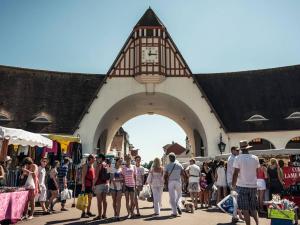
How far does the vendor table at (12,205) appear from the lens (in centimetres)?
901

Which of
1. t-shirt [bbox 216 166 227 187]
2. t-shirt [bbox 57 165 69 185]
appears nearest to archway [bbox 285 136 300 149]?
t-shirt [bbox 216 166 227 187]

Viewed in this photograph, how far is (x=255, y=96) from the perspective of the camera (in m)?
27.7

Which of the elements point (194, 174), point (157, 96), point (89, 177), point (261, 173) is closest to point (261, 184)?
point (261, 173)

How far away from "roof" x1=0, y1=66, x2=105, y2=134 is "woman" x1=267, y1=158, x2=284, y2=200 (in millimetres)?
16032

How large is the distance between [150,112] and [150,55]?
852cm

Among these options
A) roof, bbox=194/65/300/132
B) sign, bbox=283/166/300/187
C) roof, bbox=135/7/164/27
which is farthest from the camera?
roof, bbox=135/7/164/27

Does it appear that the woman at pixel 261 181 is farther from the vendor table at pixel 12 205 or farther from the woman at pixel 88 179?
the vendor table at pixel 12 205

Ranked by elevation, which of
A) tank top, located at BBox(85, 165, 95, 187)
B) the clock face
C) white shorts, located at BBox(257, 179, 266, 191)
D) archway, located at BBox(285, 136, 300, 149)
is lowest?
white shorts, located at BBox(257, 179, 266, 191)

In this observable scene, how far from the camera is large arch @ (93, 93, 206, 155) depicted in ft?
87.9

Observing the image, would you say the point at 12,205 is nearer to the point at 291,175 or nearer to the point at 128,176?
the point at 128,176

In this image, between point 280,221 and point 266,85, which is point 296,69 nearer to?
point 266,85

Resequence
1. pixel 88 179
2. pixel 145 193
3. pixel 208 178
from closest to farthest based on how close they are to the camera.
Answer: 1. pixel 88 179
2. pixel 145 193
3. pixel 208 178

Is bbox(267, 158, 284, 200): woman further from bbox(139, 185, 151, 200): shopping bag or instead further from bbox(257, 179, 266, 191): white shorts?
bbox(139, 185, 151, 200): shopping bag

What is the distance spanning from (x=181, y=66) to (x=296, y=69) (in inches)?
392
